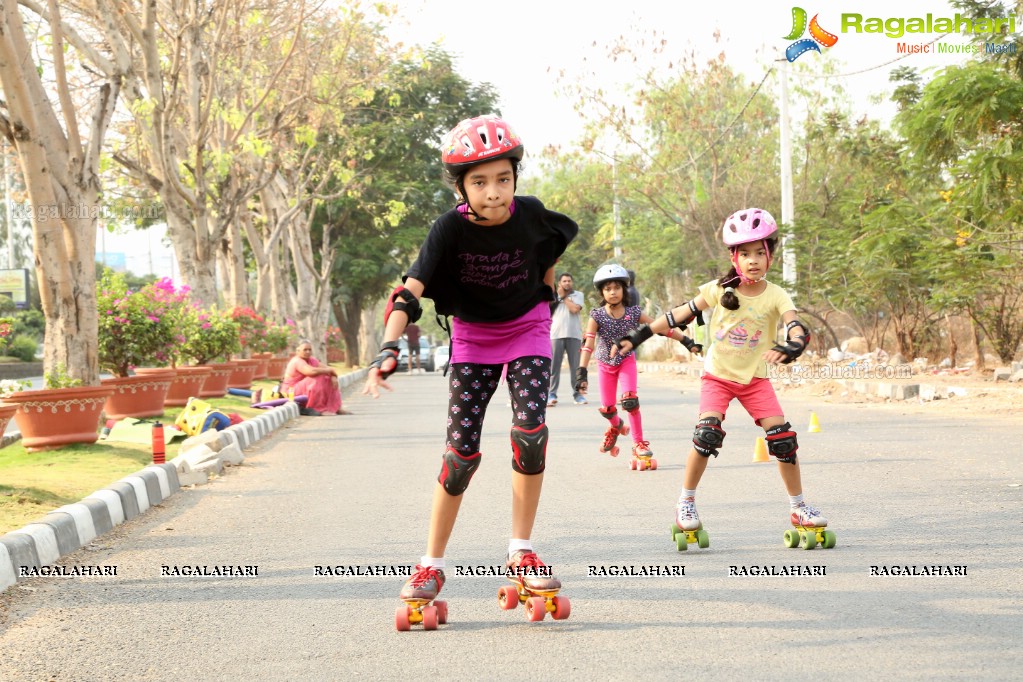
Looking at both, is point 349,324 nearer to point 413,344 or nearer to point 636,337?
point 413,344

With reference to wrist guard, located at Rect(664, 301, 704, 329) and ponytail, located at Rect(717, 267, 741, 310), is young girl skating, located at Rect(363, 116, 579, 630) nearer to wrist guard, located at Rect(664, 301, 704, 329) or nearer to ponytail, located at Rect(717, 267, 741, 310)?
wrist guard, located at Rect(664, 301, 704, 329)

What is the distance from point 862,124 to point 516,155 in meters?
23.1

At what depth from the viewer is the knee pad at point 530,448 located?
16.1 ft

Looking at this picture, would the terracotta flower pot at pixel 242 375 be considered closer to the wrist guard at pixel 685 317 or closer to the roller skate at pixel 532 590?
the wrist guard at pixel 685 317

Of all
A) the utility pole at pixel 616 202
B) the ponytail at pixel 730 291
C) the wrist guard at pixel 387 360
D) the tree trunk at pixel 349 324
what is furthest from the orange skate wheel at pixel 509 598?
the tree trunk at pixel 349 324

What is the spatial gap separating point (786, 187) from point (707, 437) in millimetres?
21278

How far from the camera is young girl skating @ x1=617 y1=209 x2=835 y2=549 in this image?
19.9 feet

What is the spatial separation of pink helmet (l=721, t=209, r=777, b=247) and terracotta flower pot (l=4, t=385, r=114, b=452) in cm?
679

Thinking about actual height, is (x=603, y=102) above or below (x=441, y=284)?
above

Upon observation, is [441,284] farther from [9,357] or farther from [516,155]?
[9,357]

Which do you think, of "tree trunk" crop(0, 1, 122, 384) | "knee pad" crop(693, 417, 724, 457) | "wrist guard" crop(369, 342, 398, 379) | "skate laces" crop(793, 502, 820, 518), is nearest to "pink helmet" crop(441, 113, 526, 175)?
"wrist guard" crop(369, 342, 398, 379)

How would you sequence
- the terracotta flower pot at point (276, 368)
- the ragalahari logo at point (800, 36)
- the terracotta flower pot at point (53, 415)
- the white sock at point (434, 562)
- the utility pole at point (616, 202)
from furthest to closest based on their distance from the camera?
1. the utility pole at point (616, 202)
2. the terracotta flower pot at point (276, 368)
3. the ragalahari logo at point (800, 36)
4. the terracotta flower pot at point (53, 415)
5. the white sock at point (434, 562)

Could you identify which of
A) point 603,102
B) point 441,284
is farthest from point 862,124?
point 441,284

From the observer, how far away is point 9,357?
45.4 m
